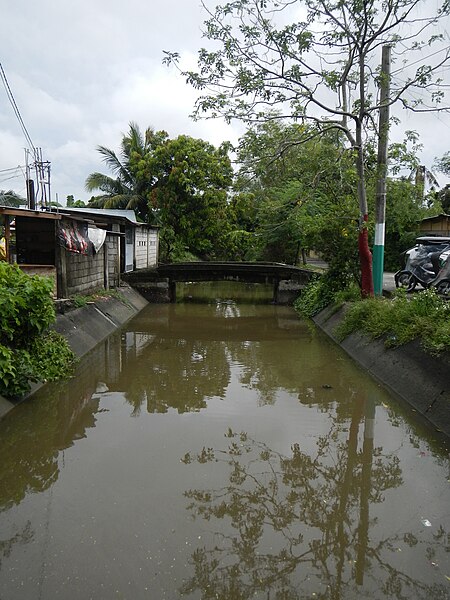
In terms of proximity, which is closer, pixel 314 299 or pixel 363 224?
pixel 363 224

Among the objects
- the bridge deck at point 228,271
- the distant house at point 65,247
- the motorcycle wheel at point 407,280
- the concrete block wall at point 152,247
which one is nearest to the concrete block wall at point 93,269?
the distant house at point 65,247

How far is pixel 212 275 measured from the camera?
815 inches

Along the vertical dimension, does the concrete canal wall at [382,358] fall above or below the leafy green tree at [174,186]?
below

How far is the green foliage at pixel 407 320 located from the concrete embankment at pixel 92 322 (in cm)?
621

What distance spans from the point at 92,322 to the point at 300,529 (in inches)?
368

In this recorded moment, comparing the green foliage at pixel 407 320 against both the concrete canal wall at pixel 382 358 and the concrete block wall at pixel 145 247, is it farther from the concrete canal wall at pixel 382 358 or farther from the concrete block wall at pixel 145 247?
the concrete block wall at pixel 145 247

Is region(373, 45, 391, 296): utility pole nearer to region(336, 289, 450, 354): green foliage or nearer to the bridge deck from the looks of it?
region(336, 289, 450, 354): green foliage

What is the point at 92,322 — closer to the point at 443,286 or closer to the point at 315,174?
the point at 315,174

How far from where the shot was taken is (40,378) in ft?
23.7

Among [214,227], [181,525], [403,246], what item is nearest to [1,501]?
[181,525]

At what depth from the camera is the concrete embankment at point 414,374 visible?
21.1ft

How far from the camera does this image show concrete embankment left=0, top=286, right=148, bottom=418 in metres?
9.98

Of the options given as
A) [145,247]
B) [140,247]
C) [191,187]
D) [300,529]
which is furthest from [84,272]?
[191,187]

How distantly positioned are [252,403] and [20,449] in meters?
3.41
